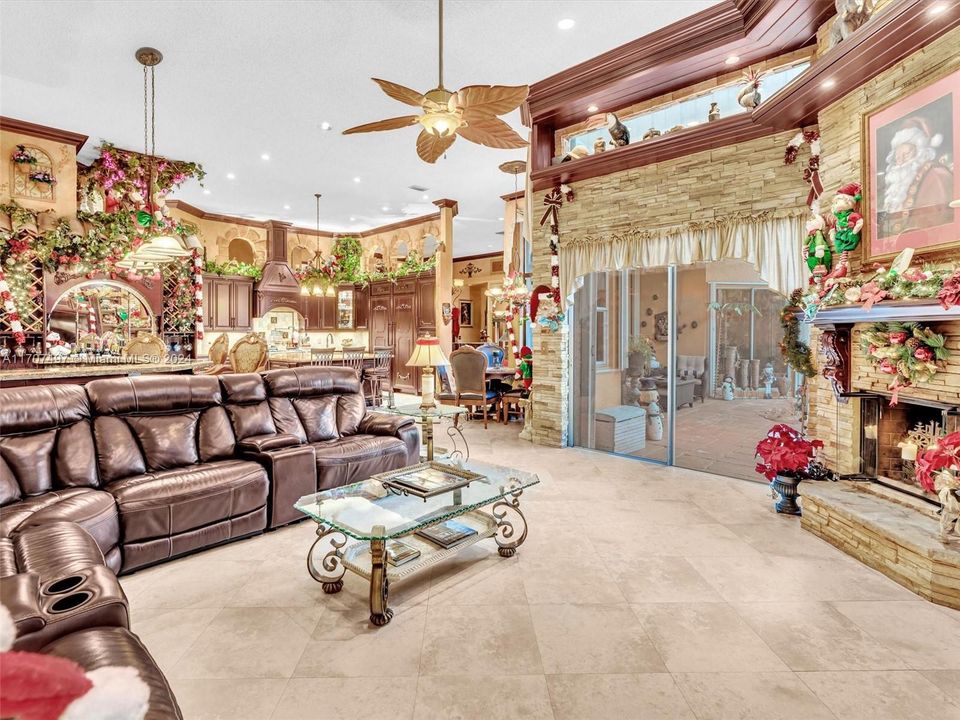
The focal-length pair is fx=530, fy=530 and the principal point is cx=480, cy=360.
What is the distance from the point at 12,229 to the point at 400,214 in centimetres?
570

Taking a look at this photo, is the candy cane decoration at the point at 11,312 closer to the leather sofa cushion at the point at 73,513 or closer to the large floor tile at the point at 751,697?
the leather sofa cushion at the point at 73,513

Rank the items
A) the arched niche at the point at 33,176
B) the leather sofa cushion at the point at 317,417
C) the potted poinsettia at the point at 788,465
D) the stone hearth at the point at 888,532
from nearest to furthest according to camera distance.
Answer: the stone hearth at the point at 888,532, the potted poinsettia at the point at 788,465, the leather sofa cushion at the point at 317,417, the arched niche at the point at 33,176

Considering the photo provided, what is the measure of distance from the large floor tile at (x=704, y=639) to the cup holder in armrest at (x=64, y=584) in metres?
2.18

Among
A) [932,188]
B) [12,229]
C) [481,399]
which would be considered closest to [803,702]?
[932,188]

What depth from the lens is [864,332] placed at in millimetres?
3367

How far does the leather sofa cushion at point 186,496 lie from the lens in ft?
9.52

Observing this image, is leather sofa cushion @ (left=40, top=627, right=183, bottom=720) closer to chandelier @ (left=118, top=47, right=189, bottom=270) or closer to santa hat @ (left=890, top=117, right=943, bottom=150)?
santa hat @ (left=890, top=117, right=943, bottom=150)

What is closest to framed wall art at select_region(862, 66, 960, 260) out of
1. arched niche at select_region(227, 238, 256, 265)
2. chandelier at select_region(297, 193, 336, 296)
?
chandelier at select_region(297, 193, 336, 296)

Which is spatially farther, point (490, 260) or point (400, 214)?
point (490, 260)

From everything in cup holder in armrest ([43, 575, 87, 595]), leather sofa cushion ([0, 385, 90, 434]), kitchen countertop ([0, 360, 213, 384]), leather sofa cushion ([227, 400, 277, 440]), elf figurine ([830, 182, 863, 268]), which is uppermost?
elf figurine ([830, 182, 863, 268])

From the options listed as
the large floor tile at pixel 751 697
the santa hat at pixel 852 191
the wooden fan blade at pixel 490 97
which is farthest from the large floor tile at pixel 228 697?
→ the santa hat at pixel 852 191

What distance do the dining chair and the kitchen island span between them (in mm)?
3127

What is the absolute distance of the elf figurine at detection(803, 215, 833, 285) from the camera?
11.8 feet

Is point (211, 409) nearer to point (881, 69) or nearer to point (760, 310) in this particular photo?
point (760, 310)
